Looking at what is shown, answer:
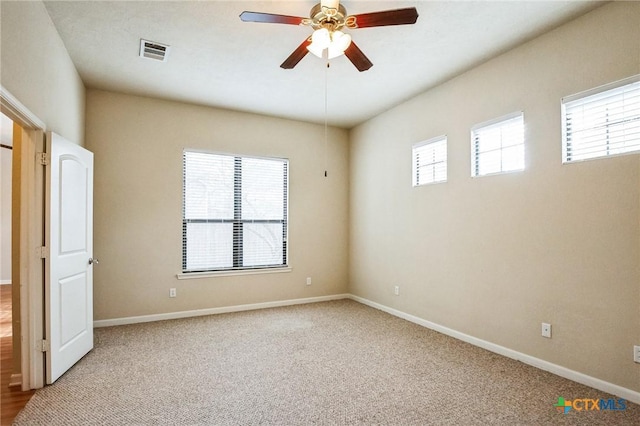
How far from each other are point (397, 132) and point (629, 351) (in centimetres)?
334

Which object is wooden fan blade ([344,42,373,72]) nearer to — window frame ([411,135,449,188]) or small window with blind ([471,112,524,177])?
small window with blind ([471,112,524,177])

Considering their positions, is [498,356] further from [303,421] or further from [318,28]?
[318,28]

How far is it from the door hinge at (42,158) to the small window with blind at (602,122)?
4209 millimetres

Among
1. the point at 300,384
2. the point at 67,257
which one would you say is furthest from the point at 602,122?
the point at 67,257

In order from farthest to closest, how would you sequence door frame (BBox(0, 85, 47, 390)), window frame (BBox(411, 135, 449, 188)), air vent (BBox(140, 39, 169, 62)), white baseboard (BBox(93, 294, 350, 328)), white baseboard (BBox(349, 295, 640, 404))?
white baseboard (BBox(93, 294, 350, 328)) → window frame (BBox(411, 135, 449, 188)) → air vent (BBox(140, 39, 169, 62)) → door frame (BBox(0, 85, 47, 390)) → white baseboard (BBox(349, 295, 640, 404))

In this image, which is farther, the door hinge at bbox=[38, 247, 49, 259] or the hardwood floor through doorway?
the door hinge at bbox=[38, 247, 49, 259]

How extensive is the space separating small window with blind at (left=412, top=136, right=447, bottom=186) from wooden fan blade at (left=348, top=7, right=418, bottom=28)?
84.3 inches

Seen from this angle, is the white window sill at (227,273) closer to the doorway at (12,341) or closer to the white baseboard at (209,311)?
the white baseboard at (209,311)

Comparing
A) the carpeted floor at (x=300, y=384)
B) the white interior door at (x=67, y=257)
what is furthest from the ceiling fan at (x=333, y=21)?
the carpeted floor at (x=300, y=384)

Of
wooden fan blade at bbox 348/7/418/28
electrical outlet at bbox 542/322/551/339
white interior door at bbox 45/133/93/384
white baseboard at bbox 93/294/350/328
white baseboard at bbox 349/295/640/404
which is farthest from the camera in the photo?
white baseboard at bbox 93/294/350/328

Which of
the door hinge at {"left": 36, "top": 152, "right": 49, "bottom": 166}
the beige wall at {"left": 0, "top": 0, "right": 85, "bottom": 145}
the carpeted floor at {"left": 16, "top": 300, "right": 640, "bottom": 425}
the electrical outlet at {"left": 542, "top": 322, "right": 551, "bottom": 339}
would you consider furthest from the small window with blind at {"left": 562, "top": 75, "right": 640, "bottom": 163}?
the door hinge at {"left": 36, "top": 152, "right": 49, "bottom": 166}

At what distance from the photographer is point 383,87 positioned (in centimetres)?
412

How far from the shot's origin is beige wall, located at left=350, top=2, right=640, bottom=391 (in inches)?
97.9

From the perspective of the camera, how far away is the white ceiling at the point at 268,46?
263cm
